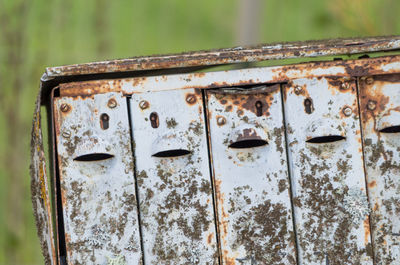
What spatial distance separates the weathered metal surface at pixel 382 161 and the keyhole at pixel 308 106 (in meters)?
0.20

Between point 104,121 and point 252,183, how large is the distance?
0.62m

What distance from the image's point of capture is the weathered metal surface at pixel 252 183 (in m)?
2.31

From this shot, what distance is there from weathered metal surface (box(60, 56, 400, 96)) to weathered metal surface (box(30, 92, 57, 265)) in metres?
0.21

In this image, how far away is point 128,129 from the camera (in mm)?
2281

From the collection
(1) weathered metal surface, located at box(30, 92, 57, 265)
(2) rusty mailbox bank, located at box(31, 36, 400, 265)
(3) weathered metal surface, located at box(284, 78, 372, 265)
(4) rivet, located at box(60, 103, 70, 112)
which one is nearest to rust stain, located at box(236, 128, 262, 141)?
(2) rusty mailbox bank, located at box(31, 36, 400, 265)

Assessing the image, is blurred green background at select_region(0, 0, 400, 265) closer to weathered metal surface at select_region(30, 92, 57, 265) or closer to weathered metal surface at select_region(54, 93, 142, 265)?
weathered metal surface at select_region(30, 92, 57, 265)

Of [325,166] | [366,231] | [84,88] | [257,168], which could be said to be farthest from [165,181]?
[366,231]

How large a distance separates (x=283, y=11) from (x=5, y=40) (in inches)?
133

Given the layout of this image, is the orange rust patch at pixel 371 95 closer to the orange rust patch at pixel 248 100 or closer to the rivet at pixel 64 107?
the orange rust patch at pixel 248 100

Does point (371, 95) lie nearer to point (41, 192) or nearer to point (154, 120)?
point (154, 120)

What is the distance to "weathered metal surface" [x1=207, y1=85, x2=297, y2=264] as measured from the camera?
2.31 meters

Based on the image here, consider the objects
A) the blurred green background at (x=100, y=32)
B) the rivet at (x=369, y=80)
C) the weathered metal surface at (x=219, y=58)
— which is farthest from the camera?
the blurred green background at (x=100, y=32)

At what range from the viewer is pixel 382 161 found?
91.0 inches

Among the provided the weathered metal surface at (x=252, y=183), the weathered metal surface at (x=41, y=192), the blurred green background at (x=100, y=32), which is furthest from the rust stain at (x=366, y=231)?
the blurred green background at (x=100, y=32)
